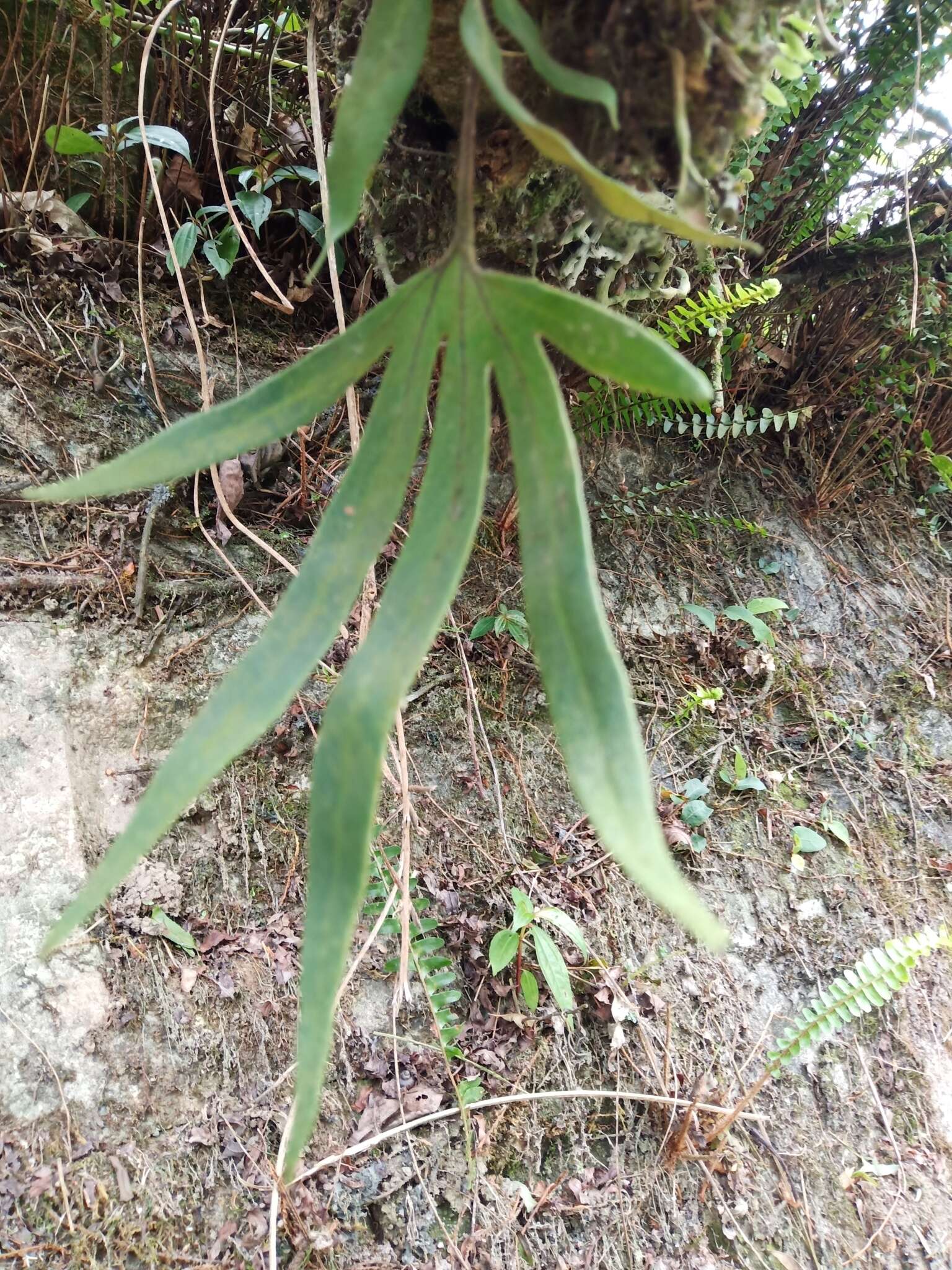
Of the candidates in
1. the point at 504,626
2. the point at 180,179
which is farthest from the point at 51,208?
the point at 504,626

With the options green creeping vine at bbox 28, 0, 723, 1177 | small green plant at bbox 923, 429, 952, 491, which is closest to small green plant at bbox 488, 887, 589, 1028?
green creeping vine at bbox 28, 0, 723, 1177

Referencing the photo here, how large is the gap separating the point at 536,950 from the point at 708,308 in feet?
3.10

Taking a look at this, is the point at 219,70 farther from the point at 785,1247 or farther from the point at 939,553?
the point at 785,1247

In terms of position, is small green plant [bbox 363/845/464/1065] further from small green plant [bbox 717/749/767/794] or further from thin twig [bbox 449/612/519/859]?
small green plant [bbox 717/749/767/794]

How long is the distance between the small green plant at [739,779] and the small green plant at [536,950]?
42cm

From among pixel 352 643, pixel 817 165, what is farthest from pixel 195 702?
pixel 817 165

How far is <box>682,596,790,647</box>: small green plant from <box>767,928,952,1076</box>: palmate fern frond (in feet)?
1.92

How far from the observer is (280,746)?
114 cm

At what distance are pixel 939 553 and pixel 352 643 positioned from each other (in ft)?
4.63

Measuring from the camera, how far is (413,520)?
18.4 inches

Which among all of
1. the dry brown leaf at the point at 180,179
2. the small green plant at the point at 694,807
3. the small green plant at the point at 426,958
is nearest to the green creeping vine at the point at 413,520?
the small green plant at the point at 426,958

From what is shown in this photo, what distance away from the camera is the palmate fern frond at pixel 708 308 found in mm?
1018

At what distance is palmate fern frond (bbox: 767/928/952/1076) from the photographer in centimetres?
98

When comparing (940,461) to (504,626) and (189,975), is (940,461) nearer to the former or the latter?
(504,626)
